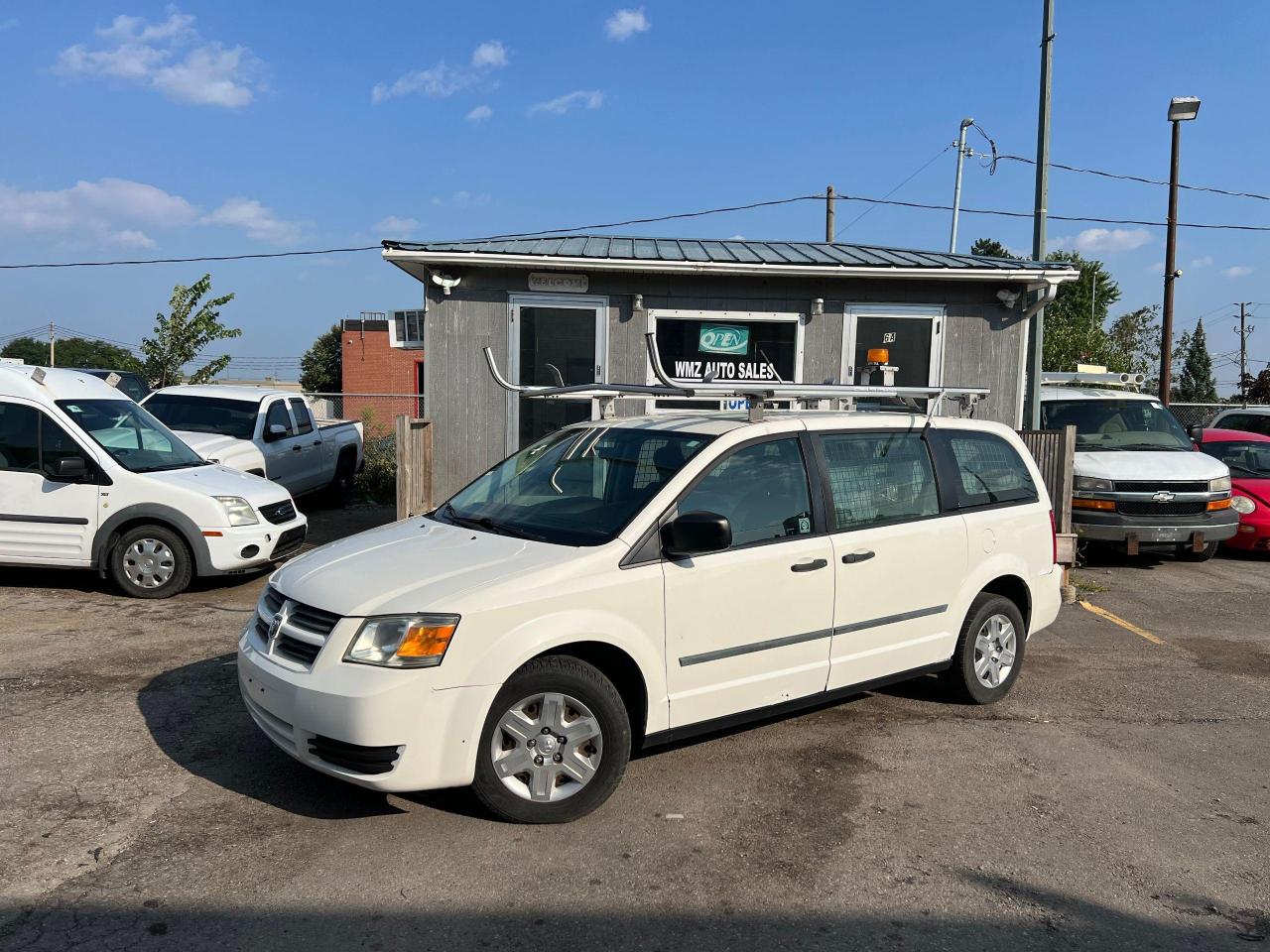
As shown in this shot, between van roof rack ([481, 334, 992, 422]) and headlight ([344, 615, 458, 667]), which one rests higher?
van roof rack ([481, 334, 992, 422])

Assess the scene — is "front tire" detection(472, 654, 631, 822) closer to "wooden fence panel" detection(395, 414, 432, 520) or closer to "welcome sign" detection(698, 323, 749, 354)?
"wooden fence panel" detection(395, 414, 432, 520)

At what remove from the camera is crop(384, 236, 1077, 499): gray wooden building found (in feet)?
32.3

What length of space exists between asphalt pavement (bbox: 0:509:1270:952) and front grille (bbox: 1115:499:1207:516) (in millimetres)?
4808

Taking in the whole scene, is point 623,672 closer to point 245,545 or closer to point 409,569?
point 409,569

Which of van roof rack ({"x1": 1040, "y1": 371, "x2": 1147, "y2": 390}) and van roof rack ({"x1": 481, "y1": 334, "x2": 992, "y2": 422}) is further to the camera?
van roof rack ({"x1": 1040, "y1": 371, "x2": 1147, "y2": 390})

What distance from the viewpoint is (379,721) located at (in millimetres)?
3674

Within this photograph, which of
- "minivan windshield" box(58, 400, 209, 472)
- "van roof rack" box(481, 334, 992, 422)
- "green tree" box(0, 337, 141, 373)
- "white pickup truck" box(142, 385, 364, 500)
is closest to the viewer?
"van roof rack" box(481, 334, 992, 422)

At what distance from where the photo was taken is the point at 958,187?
27812mm

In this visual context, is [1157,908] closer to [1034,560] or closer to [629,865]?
[629,865]

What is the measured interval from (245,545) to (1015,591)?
20.0ft

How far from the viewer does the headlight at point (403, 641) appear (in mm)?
3748

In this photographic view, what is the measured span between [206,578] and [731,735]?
5986 mm

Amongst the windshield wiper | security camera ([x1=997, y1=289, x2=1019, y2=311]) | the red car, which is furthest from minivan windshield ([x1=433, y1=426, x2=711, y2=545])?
Answer: the red car

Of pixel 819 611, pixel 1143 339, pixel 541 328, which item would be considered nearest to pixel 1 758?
pixel 819 611
